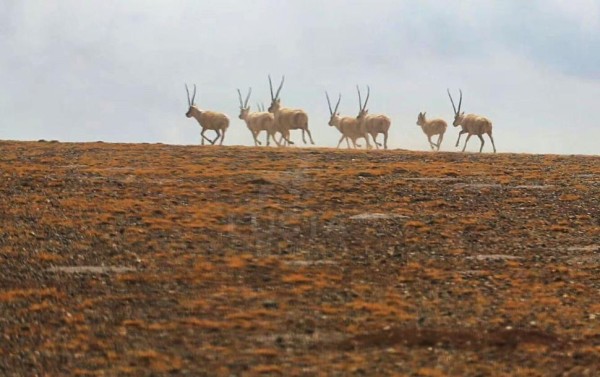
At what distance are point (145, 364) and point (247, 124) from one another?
1249 inches

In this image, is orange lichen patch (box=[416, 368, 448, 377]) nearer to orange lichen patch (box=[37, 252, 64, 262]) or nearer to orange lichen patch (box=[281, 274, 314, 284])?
orange lichen patch (box=[281, 274, 314, 284])

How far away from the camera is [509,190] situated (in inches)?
898

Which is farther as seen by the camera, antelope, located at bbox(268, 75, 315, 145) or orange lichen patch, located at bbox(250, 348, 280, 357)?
antelope, located at bbox(268, 75, 315, 145)

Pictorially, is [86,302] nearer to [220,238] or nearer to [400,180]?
[220,238]

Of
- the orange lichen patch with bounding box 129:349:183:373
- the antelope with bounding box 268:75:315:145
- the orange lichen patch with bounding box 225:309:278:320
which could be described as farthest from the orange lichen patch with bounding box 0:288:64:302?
the antelope with bounding box 268:75:315:145

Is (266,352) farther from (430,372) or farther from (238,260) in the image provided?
(238,260)

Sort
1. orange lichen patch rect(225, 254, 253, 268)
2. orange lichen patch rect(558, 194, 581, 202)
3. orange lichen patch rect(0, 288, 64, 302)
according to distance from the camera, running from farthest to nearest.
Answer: orange lichen patch rect(558, 194, 581, 202) < orange lichen patch rect(225, 254, 253, 268) < orange lichen patch rect(0, 288, 64, 302)

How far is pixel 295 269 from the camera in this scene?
16188mm

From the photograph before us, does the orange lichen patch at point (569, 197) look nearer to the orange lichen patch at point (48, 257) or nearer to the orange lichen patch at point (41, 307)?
the orange lichen patch at point (48, 257)

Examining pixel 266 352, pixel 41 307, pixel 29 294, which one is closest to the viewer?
pixel 266 352

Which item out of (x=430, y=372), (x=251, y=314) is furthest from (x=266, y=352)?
(x=430, y=372)

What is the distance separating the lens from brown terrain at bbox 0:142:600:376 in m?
12.4

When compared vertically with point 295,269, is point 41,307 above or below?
below

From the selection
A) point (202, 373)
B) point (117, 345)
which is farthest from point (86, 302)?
point (202, 373)
